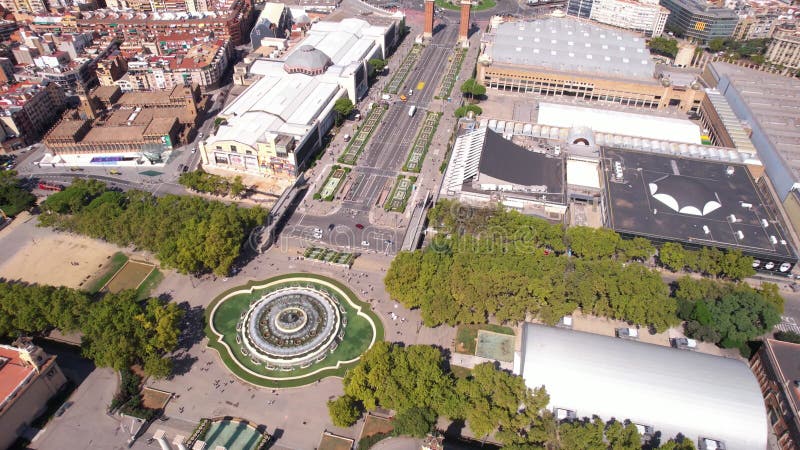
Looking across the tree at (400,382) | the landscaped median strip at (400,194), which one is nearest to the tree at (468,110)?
the landscaped median strip at (400,194)

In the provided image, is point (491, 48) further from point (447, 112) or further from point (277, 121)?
point (277, 121)

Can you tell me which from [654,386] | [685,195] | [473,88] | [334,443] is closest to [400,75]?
[473,88]

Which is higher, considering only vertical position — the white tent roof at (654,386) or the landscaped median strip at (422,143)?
the white tent roof at (654,386)

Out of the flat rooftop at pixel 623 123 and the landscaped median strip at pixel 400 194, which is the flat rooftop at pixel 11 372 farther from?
the flat rooftop at pixel 623 123

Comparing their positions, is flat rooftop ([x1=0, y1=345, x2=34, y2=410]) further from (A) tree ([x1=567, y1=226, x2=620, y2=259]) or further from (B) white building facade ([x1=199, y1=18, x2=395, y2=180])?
(A) tree ([x1=567, y1=226, x2=620, y2=259])

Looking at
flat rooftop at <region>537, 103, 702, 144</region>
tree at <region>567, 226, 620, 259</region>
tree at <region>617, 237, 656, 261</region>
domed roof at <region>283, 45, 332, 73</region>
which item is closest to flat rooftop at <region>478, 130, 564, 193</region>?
tree at <region>567, 226, 620, 259</region>

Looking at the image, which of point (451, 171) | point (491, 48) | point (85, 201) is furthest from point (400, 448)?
point (491, 48)
